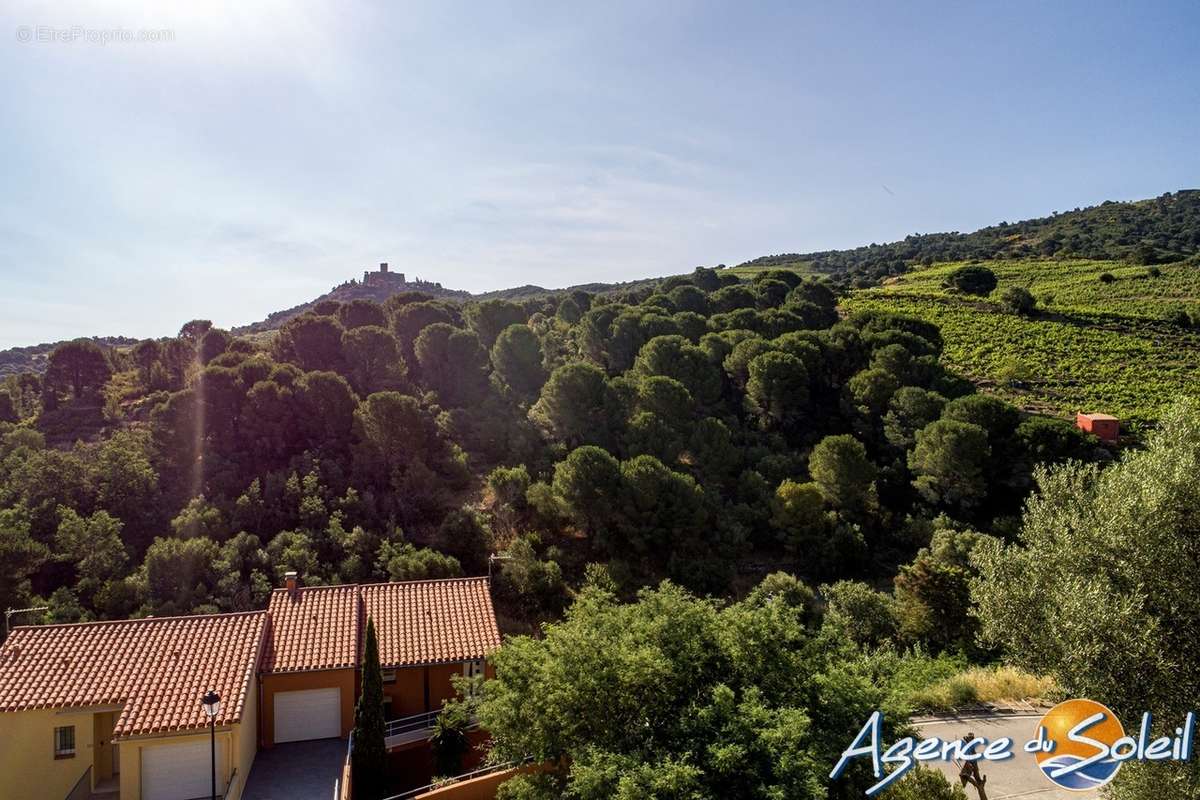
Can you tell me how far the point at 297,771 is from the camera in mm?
14758

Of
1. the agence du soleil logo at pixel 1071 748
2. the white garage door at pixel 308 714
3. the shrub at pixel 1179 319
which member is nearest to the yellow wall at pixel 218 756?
the white garage door at pixel 308 714

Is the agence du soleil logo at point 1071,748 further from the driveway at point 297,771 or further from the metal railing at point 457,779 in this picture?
the driveway at point 297,771

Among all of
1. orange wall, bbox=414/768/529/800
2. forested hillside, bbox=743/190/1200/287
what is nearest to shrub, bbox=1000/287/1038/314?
forested hillside, bbox=743/190/1200/287

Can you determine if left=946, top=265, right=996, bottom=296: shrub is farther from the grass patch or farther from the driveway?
the driveway

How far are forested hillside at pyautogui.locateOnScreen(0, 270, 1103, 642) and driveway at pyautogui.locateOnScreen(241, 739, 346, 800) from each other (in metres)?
9.48

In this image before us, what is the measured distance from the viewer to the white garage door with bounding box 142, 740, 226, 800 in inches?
530

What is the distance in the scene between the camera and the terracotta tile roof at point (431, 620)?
16.9m

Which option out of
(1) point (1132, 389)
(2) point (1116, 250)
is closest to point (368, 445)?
(1) point (1132, 389)

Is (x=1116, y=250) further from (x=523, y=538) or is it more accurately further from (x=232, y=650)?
(x=232, y=650)

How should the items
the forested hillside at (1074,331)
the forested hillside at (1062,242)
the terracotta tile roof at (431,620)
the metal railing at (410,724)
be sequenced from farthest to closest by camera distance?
the forested hillside at (1062,242) < the forested hillside at (1074,331) < the terracotta tile roof at (431,620) < the metal railing at (410,724)


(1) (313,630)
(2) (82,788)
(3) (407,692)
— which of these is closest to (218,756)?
(2) (82,788)

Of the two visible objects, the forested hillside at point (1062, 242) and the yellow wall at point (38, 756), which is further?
the forested hillside at point (1062, 242)

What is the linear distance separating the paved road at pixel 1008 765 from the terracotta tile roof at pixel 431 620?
10545 millimetres

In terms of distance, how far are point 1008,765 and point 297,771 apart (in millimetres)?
14627
